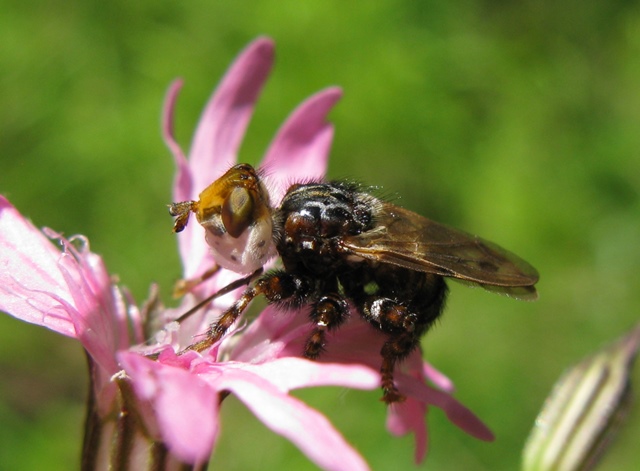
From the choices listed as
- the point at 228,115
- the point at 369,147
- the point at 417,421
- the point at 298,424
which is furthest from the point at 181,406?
the point at 369,147

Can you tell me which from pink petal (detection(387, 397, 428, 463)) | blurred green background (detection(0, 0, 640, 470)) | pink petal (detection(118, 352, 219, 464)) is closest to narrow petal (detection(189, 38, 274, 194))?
pink petal (detection(387, 397, 428, 463))

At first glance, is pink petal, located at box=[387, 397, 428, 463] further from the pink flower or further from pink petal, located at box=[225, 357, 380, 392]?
pink petal, located at box=[225, 357, 380, 392]

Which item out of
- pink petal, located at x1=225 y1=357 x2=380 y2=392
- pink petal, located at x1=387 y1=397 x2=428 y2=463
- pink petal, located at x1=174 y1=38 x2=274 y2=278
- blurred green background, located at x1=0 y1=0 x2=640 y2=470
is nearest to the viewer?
pink petal, located at x1=225 y1=357 x2=380 y2=392

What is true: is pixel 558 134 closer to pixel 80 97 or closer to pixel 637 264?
pixel 637 264

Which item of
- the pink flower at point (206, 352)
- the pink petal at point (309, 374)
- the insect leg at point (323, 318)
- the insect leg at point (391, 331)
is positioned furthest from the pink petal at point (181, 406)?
the insect leg at point (391, 331)

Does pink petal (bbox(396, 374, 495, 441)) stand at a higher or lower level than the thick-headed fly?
lower
